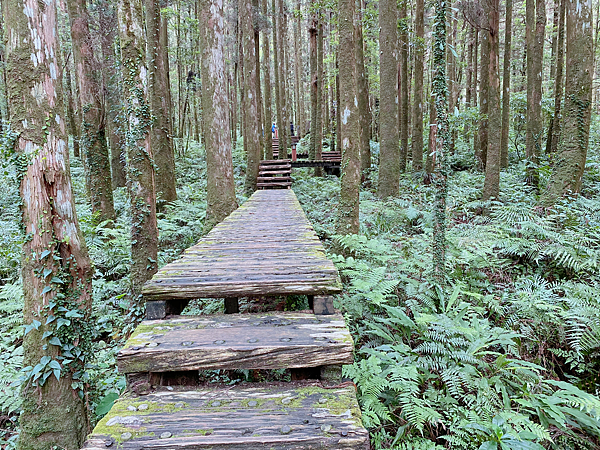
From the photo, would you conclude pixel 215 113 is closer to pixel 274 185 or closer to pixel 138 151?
pixel 138 151

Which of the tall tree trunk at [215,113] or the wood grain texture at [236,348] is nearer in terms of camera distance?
the wood grain texture at [236,348]

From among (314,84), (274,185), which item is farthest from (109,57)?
(314,84)

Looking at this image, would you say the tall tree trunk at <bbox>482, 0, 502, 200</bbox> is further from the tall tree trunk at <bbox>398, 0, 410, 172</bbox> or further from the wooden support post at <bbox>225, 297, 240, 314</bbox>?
the wooden support post at <bbox>225, 297, 240, 314</bbox>

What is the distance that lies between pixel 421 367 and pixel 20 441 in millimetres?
3738

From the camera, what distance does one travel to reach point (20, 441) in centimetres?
304

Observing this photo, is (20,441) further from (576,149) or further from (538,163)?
(538,163)

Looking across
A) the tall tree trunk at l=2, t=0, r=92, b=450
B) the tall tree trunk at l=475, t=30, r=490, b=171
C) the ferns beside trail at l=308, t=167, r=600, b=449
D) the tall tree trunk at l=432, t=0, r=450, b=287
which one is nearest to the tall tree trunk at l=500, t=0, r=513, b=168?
the tall tree trunk at l=475, t=30, r=490, b=171

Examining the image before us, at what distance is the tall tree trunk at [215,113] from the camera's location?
7.81 metres

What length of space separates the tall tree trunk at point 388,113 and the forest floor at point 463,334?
366cm

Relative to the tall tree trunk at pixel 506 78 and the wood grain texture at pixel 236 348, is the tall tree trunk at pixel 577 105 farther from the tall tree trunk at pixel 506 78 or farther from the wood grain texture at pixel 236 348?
the wood grain texture at pixel 236 348

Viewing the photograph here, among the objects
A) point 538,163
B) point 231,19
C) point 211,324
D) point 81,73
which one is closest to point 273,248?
point 211,324

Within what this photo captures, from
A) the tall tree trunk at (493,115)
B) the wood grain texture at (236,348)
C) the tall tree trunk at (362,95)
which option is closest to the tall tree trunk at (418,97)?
the tall tree trunk at (362,95)

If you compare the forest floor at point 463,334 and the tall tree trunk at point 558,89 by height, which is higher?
the tall tree trunk at point 558,89

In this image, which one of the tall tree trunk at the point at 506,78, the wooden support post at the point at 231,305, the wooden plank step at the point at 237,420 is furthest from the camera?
the tall tree trunk at the point at 506,78
